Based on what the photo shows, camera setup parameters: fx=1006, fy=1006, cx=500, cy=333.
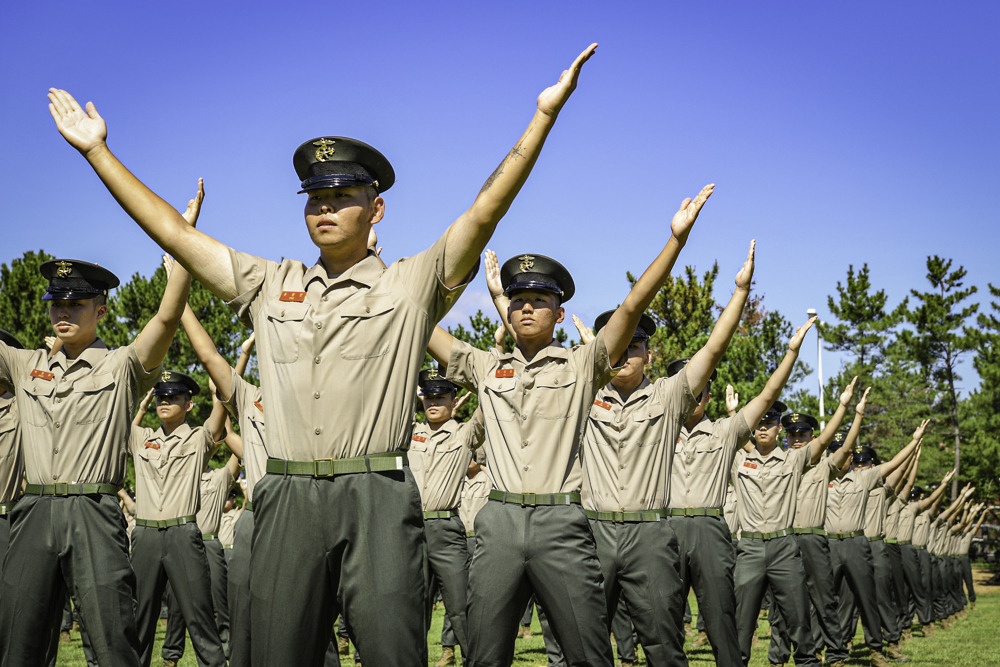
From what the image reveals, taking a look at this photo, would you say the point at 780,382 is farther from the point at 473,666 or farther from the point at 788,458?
the point at 473,666

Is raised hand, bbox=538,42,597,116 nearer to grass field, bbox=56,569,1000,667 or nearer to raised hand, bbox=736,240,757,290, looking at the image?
raised hand, bbox=736,240,757,290

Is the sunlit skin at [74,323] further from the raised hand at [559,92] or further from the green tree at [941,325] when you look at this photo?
the green tree at [941,325]

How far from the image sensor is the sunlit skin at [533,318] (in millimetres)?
6527

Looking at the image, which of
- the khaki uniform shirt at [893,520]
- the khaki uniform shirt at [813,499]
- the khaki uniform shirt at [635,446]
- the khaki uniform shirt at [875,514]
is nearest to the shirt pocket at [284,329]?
the khaki uniform shirt at [635,446]

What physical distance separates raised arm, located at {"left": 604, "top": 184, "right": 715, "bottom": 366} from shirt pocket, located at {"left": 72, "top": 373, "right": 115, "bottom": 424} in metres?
3.14

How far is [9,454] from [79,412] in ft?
8.37

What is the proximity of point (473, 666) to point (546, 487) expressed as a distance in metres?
1.12

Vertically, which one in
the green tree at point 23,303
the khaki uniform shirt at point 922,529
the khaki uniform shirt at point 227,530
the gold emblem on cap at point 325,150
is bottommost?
the khaki uniform shirt at point 922,529

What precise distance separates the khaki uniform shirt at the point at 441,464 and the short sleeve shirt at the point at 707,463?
273 centimetres

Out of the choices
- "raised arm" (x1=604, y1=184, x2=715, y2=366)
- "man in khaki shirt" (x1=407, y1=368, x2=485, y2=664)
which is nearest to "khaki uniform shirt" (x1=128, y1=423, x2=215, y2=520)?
"man in khaki shirt" (x1=407, y1=368, x2=485, y2=664)

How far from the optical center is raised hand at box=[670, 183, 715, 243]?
18.3ft

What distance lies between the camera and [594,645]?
573 cm

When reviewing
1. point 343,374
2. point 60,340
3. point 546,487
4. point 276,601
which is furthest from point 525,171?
point 60,340

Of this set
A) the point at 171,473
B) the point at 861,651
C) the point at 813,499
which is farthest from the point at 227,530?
the point at 861,651
